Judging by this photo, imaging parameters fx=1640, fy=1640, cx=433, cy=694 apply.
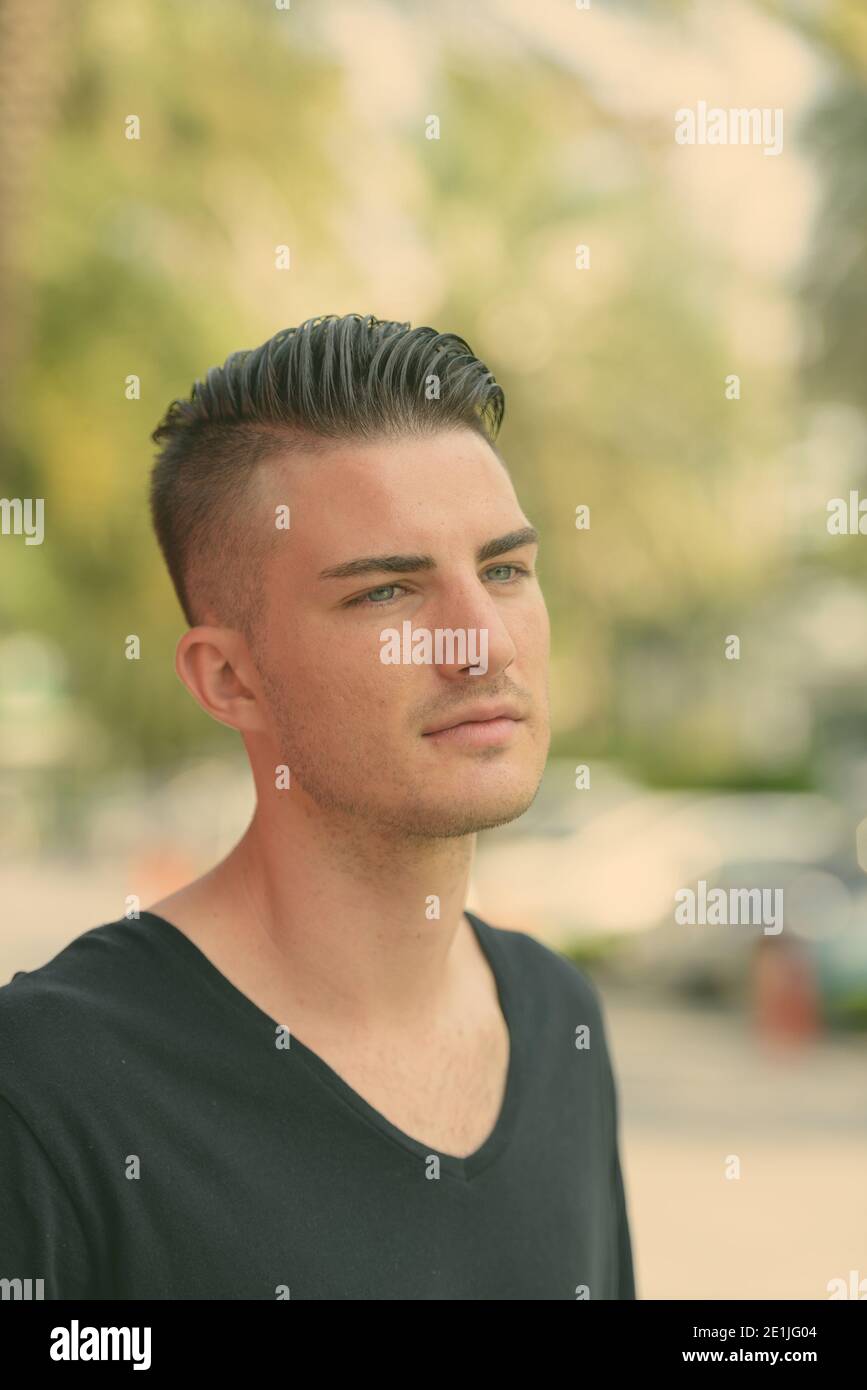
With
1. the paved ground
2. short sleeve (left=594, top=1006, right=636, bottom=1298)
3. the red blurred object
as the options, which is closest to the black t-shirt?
short sleeve (left=594, top=1006, right=636, bottom=1298)

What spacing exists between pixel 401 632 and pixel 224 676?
30 cm

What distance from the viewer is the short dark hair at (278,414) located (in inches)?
79.8

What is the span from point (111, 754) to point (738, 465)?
869cm

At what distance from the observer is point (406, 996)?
2154 mm

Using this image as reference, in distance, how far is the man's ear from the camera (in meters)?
2.07

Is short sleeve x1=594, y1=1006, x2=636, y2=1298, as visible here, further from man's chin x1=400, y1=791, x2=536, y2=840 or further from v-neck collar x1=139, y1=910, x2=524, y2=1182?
man's chin x1=400, y1=791, x2=536, y2=840

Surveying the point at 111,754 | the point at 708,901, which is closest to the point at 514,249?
the point at 708,901

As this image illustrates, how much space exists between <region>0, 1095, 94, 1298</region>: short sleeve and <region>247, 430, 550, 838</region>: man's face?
527 millimetres

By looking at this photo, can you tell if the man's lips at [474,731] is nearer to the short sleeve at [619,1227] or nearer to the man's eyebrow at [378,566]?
the man's eyebrow at [378,566]

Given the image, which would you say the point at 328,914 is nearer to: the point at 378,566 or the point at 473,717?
the point at 473,717

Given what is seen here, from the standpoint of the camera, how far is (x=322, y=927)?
6.80 feet

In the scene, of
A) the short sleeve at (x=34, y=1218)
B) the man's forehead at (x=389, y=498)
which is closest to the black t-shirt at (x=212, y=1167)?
the short sleeve at (x=34, y=1218)

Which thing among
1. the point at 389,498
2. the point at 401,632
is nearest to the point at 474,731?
the point at 401,632

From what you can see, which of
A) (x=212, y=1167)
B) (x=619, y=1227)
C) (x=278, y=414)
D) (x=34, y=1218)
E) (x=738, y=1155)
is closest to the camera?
(x=34, y=1218)
